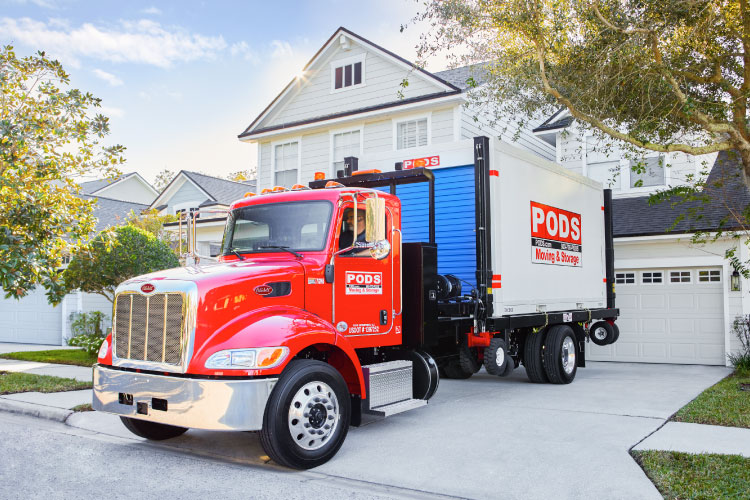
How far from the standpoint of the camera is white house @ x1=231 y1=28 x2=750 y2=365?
47.3 feet

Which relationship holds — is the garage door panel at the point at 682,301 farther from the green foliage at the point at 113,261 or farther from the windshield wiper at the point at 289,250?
the green foliage at the point at 113,261

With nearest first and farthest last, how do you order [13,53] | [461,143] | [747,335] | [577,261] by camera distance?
1. [461,143]
2. [577,261]
3. [13,53]
4. [747,335]

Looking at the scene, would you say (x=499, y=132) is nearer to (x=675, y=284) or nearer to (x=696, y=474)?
(x=675, y=284)

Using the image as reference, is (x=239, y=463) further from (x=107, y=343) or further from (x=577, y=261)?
(x=577, y=261)

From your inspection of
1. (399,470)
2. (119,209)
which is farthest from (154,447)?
(119,209)

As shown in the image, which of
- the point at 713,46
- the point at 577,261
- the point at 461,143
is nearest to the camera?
the point at 461,143

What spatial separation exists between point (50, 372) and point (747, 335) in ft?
44.7

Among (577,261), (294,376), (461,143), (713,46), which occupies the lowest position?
(294,376)

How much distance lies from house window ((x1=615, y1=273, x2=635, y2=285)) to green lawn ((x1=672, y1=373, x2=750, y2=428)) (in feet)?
15.7

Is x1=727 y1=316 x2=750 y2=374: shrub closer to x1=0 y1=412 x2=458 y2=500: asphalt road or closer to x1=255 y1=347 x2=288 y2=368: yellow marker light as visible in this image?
x1=0 y1=412 x2=458 y2=500: asphalt road

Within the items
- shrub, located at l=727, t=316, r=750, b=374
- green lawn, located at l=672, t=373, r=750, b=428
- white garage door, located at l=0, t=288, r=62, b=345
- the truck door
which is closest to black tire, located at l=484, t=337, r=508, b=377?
the truck door

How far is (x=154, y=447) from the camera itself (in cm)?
680

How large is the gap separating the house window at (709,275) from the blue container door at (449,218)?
26.2 ft

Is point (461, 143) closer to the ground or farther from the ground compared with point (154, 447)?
farther from the ground
